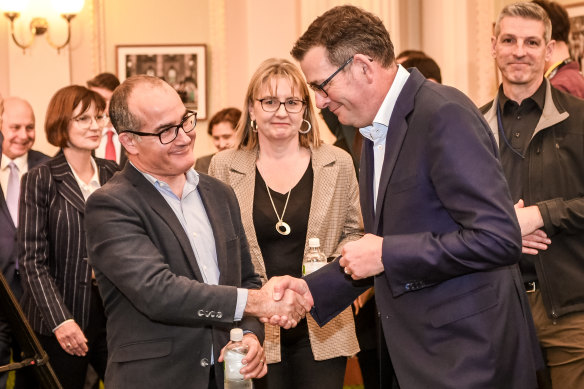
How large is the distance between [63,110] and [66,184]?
0.46 metres

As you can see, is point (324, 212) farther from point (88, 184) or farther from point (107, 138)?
point (107, 138)

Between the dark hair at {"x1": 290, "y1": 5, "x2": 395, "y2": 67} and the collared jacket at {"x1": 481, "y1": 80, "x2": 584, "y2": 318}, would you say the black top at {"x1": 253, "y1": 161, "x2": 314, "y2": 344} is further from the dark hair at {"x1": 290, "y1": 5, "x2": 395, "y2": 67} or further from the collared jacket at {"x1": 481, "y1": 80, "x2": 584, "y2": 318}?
the dark hair at {"x1": 290, "y1": 5, "x2": 395, "y2": 67}

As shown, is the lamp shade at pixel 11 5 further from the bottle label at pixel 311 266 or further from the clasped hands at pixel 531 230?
the clasped hands at pixel 531 230

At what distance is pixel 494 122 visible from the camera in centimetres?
352

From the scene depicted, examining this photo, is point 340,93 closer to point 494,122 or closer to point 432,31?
point 494,122

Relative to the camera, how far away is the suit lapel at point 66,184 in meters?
4.01

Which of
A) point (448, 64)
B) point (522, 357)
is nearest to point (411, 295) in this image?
A: point (522, 357)

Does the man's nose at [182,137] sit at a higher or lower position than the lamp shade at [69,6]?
lower

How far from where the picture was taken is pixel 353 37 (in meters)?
2.47

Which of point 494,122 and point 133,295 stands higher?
point 494,122

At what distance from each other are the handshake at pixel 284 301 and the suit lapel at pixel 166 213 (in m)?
0.25

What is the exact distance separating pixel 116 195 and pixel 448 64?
4.64 meters

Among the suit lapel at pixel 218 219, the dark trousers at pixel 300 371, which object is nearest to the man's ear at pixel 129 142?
the suit lapel at pixel 218 219

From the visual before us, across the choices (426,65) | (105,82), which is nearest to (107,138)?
(105,82)
